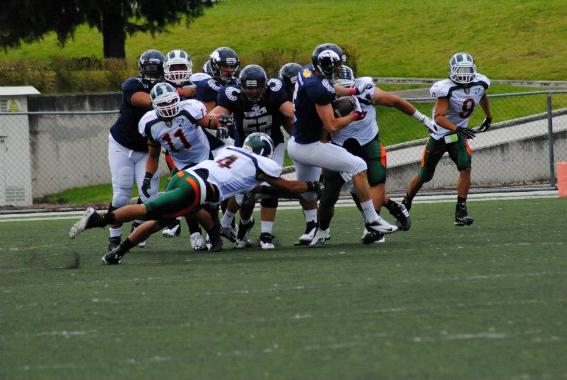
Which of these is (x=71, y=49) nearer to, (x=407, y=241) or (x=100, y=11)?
(x=100, y=11)

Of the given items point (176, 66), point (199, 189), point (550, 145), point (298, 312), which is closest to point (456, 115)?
point (176, 66)

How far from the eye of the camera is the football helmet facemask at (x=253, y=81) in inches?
408

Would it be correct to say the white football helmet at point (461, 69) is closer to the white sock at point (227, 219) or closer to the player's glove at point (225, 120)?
the white sock at point (227, 219)

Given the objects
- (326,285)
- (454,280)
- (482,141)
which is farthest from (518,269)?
(482,141)

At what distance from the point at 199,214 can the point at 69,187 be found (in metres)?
9.71

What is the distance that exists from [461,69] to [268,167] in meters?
3.43

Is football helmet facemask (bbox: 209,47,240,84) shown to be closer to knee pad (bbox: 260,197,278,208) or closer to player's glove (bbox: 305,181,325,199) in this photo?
knee pad (bbox: 260,197,278,208)

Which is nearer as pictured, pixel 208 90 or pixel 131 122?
pixel 131 122

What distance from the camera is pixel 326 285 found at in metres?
7.65

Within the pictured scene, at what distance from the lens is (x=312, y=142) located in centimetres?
1009

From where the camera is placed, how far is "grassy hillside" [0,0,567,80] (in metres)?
30.3

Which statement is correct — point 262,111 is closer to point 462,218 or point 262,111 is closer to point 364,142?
point 364,142

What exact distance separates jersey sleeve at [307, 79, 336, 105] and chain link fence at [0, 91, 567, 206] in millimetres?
7503

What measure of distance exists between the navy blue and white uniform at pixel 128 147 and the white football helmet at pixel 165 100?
74cm
